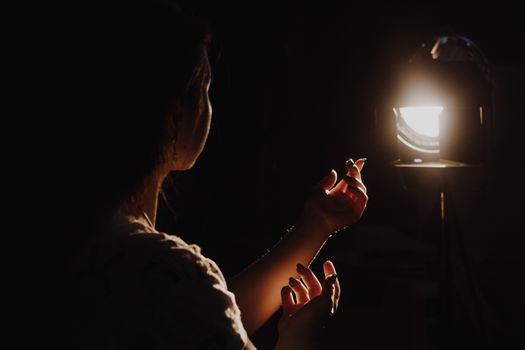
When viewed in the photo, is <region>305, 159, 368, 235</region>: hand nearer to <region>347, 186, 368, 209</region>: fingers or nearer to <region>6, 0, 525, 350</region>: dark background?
<region>347, 186, 368, 209</region>: fingers

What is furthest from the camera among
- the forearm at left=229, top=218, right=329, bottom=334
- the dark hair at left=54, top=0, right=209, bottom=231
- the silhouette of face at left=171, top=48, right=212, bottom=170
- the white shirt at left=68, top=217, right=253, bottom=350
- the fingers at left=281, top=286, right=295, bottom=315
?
the forearm at left=229, top=218, right=329, bottom=334

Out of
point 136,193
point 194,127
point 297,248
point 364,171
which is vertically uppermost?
point 194,127

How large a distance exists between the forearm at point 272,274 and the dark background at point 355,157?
195cm

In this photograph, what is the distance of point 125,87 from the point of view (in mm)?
847

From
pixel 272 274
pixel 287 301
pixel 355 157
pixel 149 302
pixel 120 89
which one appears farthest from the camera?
pixel 355 157

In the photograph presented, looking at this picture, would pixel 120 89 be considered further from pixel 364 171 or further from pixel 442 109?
pixel 364 171

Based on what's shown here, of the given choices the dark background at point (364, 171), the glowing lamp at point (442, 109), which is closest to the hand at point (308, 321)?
the glowing lamp at point (442, 109)

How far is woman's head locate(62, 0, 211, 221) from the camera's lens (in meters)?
0.83

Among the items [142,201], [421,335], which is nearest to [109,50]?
[142,201]

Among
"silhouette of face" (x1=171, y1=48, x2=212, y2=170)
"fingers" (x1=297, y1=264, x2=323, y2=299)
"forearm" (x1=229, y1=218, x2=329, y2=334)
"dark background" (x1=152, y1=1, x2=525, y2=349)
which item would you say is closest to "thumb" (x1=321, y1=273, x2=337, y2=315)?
"fingers" (x1=297, y1=264, x2=323, y2=299)

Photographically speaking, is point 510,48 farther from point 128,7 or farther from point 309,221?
point 128,7

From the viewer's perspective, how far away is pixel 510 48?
3.36 metres

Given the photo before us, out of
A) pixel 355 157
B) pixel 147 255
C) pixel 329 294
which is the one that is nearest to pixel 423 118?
pixel 329 294

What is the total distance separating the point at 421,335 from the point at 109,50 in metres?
2.79
